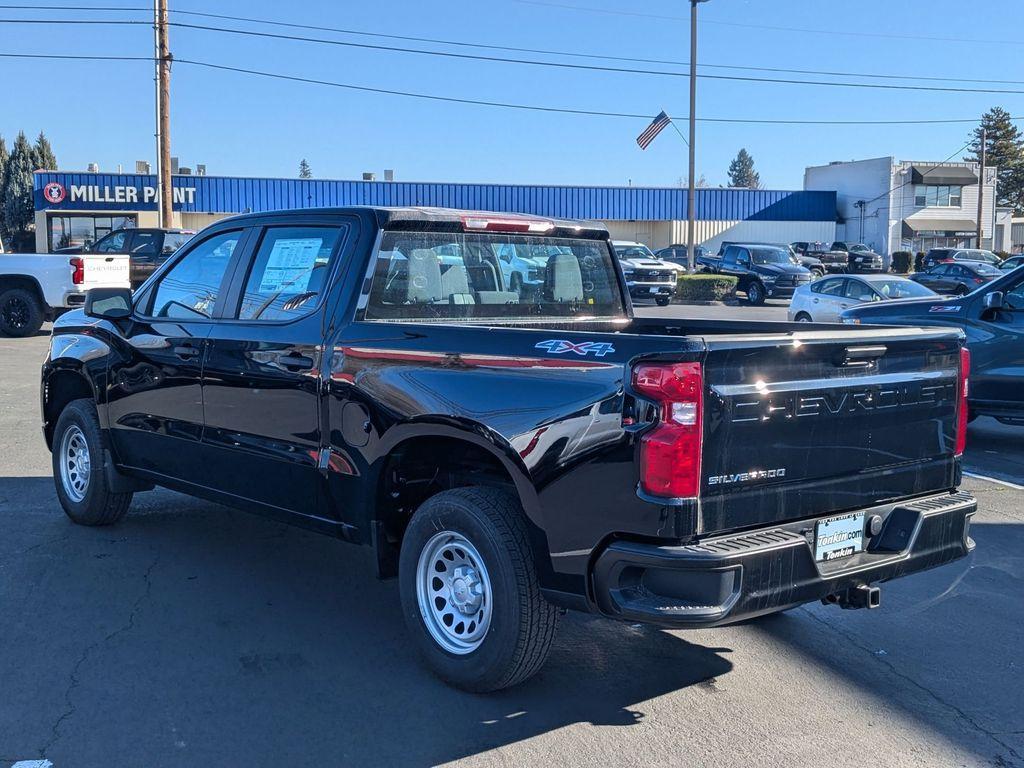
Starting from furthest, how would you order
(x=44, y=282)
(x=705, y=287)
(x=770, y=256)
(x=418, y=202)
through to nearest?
(x=418, y=202)
(x=705, y=287)
(x=770, y=256)
(x=44, y=282)

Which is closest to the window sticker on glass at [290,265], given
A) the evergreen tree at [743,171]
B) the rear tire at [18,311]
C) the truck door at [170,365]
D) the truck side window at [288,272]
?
the truck side window at [288,272]

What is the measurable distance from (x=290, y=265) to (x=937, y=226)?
70091 mm

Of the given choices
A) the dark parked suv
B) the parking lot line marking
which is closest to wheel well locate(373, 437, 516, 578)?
the parking lot line marking

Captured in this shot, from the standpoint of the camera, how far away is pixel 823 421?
3.81 meters

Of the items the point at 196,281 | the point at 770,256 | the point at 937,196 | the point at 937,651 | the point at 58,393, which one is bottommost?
the point at 937,651

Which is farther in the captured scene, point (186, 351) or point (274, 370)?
point (186, 351)

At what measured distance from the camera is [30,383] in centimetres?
1329

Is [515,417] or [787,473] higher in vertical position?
[515,417]

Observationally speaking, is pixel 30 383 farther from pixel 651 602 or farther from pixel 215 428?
pixel 651 602

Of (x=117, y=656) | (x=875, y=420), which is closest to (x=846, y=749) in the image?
(x=875, y=420)

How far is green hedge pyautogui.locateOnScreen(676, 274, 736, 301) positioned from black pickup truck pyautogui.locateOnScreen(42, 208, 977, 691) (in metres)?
31.5

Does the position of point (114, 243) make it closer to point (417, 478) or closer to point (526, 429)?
point (417, 478)

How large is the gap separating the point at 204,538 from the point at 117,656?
1.98 meters

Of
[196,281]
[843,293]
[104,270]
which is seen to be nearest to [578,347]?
[196,281]
